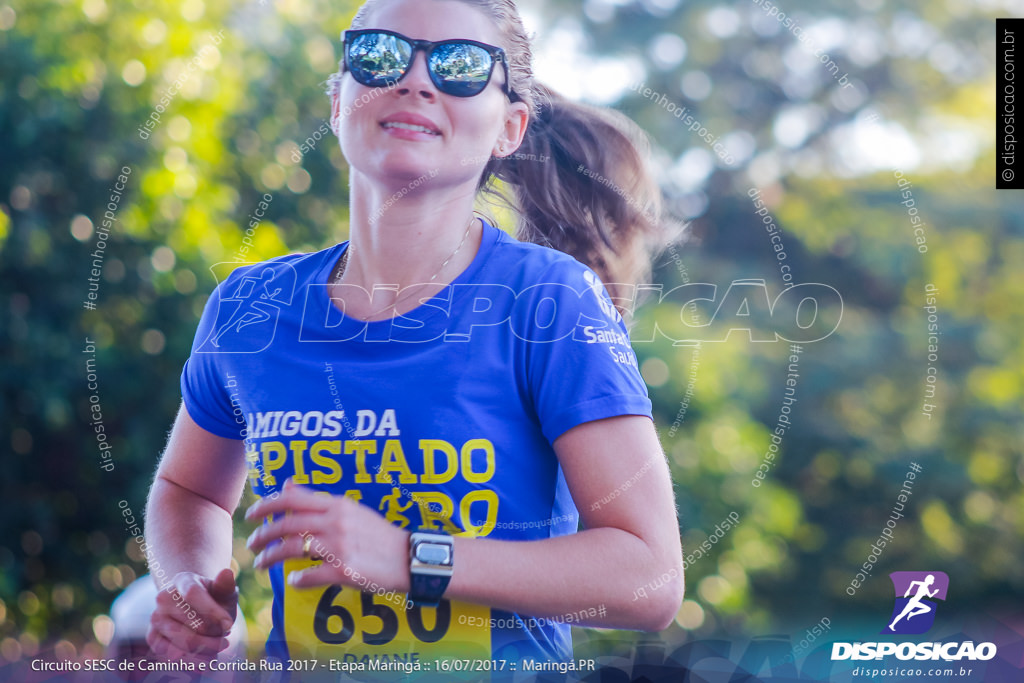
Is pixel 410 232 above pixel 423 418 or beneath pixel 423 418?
above

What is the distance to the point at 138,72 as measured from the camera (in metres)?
2.72

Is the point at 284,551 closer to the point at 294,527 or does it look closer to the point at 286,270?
the point at 294,527

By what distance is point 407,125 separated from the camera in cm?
110

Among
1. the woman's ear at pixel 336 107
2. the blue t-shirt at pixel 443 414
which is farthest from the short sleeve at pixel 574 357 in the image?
the woman's ear at pixel 336 107

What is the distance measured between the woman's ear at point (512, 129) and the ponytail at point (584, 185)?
9 cm

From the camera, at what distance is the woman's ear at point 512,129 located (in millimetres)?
1181

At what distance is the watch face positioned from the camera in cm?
91

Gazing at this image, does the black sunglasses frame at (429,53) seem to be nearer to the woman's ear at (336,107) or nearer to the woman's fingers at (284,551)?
the woman's ear at (336,107)

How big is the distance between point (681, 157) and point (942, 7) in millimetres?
2812

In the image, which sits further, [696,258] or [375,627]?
[696,258]
